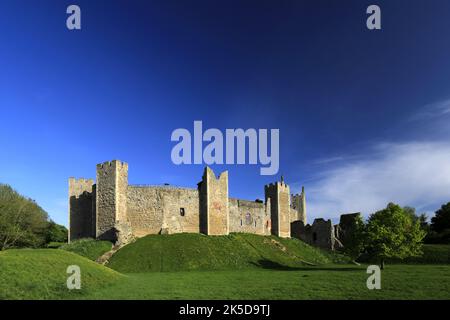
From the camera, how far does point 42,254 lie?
26062 mm

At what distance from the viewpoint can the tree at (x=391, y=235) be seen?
1476 inches

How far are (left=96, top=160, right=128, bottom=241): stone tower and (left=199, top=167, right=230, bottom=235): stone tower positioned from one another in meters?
10.2

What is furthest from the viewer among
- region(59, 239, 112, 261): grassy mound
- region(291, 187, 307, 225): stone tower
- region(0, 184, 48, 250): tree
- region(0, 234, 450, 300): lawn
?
region(291, 187, 307, 225): stone tower

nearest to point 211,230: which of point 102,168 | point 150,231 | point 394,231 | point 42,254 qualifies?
point 150,231

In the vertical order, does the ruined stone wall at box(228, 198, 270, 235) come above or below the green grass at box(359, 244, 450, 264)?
above

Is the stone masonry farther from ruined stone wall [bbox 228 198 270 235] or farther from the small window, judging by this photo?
the small window

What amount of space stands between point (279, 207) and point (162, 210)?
72.9ft

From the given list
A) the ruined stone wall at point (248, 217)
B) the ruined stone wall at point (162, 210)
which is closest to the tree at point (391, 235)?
the ruined stone wall at point (248, 217)

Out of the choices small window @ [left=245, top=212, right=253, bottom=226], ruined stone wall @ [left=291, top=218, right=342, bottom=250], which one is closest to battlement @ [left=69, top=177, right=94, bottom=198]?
small window @ [left=245, top=212, right=253, bottom=226]

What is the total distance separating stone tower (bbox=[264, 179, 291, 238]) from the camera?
2489 inches

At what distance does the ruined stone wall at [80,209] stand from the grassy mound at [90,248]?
15.0 ft

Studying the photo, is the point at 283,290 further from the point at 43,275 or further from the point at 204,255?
the point at 204,255

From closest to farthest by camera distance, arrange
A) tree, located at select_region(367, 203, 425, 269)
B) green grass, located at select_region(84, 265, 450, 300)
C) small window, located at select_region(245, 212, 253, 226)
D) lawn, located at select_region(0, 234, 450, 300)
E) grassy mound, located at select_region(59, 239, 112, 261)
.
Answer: green grass, located at select_region(84, 265, 450, 300) < lawn, located at select_region(0, 234, 450, 300) < tree, located at select_region(367, 203, 425, 269) < grassy mound, located at select_region(59, 239, 112, 261) < small window, located at select_region(245, 212, 253, 226)
